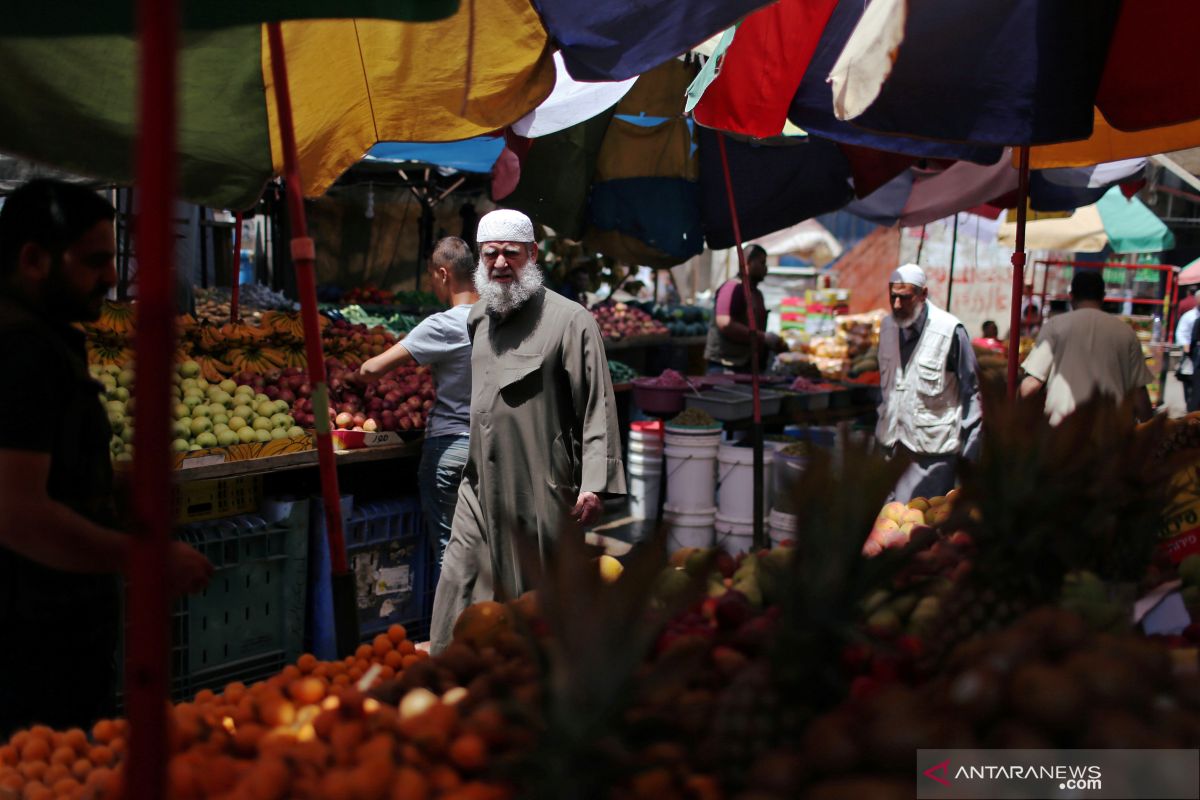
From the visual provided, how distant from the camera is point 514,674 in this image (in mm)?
1441

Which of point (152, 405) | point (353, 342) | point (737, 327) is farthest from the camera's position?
point (737, 327)

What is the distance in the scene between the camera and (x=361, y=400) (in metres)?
5.11

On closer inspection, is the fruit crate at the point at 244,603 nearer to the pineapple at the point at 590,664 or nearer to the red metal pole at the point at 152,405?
the red metal pole at the point at 152,405

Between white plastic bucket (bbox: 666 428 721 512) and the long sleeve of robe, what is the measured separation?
9.62 ft

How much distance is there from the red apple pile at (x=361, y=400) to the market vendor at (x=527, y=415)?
112 cm

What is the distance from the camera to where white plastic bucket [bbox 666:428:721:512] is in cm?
659

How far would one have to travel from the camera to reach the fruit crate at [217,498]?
4035 millimetres

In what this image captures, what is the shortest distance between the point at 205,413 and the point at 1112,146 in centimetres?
487

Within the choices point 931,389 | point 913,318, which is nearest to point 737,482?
point 931,389

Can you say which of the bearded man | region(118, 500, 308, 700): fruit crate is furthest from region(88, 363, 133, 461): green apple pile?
the bearded man

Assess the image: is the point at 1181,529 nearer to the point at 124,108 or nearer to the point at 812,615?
the point at 812,615

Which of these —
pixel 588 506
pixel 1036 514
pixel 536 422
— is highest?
pixel 1036 514

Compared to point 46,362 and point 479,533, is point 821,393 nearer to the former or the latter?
point 479,533

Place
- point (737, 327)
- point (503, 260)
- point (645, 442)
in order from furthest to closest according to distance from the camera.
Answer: point (737, 327) → point (645, 442) → point (503, 260)
